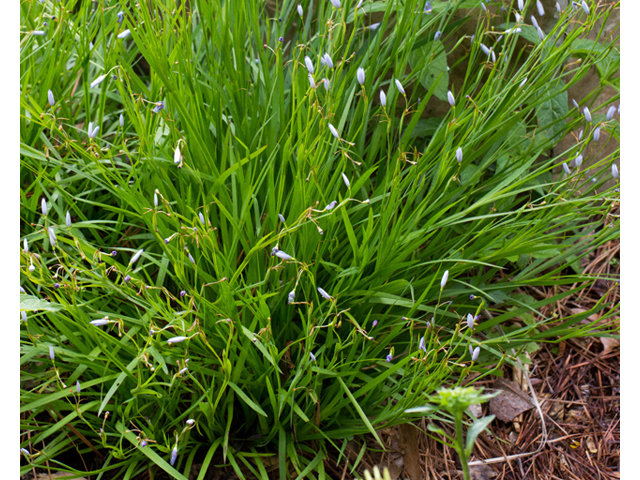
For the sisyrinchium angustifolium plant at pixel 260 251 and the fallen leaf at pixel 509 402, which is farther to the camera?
the fallen leaf at pixel 509 402

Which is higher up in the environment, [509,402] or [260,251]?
[260,251]

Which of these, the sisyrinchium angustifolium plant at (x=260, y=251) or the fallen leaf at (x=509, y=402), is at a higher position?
the sisyrinchium angustifolium plant at (x=260, y=251)

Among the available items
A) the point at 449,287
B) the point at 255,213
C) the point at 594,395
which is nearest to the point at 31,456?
the point at 255,213

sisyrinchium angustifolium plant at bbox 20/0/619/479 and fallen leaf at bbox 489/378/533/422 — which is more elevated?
sisyrinchium angustifolium plant at bbox 20/0/619/479

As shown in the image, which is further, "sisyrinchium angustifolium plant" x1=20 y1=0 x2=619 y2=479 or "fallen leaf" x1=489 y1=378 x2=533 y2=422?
"fallen leaf" x1=489 y1=378 x2=533 y2=422

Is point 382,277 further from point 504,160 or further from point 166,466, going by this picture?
point 166,466

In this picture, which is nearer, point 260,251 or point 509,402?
point 260,251
